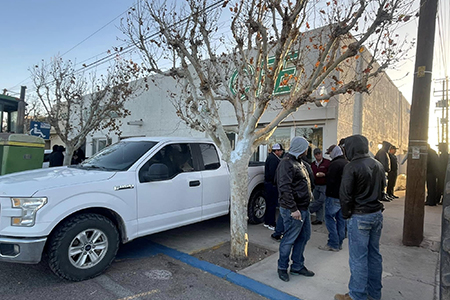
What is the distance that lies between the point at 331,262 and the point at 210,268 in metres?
1.82

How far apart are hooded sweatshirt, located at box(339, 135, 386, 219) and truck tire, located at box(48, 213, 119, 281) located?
298cm

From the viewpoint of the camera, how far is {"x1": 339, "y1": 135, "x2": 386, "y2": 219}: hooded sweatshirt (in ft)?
10.2

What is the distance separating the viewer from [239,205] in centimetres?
433

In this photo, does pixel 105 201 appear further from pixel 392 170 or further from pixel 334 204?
pixel 392 170

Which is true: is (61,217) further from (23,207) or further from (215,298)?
(215,298)

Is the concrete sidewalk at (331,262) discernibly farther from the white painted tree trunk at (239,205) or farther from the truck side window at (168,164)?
the truck side window at (168,164)

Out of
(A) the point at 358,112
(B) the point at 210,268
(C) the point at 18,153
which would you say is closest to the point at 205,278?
(B) the point at 210,268

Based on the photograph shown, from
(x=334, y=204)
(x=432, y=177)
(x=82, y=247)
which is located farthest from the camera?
(x=432, y=177)

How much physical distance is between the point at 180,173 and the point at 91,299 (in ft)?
7.25

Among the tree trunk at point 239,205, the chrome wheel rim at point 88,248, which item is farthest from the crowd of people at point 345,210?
the chrome wheel rim at point 88,248

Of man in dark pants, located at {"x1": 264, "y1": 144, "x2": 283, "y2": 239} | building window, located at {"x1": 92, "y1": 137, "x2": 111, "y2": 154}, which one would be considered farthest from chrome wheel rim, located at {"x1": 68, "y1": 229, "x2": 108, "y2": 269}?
building window, located at {"x1": 92, "y1": 137, "x2": 111, "y2": 154}

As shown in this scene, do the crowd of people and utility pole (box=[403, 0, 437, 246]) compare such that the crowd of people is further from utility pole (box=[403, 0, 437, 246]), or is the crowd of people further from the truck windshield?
the truck windshield

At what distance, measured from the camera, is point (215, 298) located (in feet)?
11.2

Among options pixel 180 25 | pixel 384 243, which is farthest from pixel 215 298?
pixel 180 25
